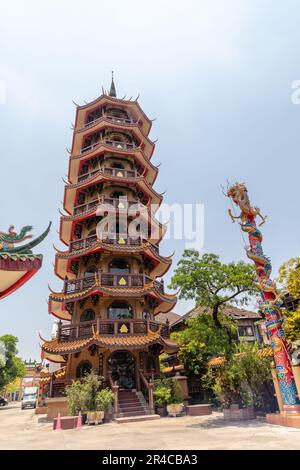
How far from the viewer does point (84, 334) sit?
17.4m

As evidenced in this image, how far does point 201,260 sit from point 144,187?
34.7ft

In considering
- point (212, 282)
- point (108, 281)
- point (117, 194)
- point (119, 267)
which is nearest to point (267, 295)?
point (212, 282)

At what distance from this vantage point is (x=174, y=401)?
51.8ft

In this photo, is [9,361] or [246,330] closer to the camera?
[246,330]

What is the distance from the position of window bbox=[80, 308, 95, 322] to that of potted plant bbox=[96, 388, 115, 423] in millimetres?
5554

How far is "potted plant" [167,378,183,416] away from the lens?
15.1 metres

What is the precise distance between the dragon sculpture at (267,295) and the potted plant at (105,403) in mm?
7681

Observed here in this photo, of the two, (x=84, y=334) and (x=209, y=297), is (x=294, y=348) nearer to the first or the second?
(x=209, y=297)

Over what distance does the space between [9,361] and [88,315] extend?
22927 mm

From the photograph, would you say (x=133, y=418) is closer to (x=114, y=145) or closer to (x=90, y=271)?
(x=90, y=271)

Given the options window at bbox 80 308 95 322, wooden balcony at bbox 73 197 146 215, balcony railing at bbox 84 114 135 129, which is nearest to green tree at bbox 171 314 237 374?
window at bbox 80 308 95 322

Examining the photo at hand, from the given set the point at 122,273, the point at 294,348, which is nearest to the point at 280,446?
the point at 294,348

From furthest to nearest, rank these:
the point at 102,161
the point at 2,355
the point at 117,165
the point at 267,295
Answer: the point at 2,355
the point at 117,165
the point at 102,161
the point at 267,295

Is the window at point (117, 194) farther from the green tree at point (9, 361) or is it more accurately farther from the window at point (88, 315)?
the green tree at point (9, 361)
